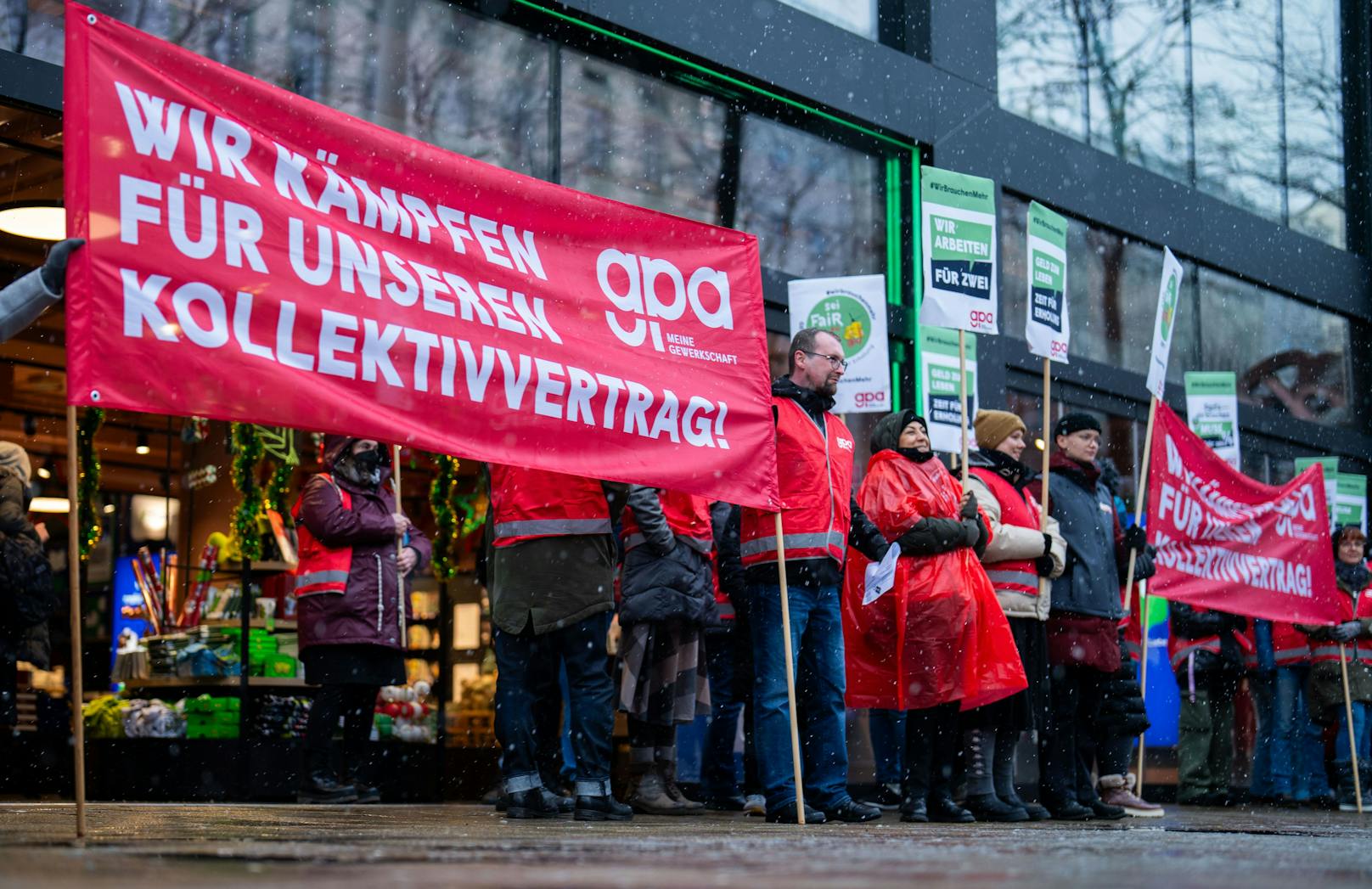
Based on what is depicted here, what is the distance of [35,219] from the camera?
1012 centimetres

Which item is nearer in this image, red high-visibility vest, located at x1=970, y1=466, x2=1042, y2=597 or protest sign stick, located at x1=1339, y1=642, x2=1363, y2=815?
red high-visibility vest, located at x1=970, y1=466, x2=1042, y2=597

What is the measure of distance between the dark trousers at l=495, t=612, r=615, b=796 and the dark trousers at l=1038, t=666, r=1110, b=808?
2.34m

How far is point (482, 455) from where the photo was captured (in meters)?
5.67

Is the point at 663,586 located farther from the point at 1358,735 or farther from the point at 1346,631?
the point at 1358,735

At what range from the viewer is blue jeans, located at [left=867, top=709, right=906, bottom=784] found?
9.77m

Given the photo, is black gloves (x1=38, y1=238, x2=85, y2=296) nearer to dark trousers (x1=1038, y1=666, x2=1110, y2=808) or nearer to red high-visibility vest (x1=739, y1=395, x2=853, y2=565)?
red high-visibility vest (x1=739, y1=395, x2=853, y2=565)

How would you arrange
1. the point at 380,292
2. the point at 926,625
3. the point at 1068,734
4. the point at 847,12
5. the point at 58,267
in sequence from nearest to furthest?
the point at 58,267, the point at 380,292, the point at 926,625, the point at 1068,734, the point at 847,12

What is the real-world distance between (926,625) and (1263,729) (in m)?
5.60

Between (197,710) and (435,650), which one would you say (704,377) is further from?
(435,650)

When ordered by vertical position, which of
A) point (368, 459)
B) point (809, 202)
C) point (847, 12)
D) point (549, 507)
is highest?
point (847, 12)

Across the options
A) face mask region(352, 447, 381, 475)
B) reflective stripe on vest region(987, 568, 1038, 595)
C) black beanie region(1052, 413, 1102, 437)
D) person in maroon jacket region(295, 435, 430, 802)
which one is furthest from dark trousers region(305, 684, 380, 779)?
black beanie region(1052, 413, 1102, 437)

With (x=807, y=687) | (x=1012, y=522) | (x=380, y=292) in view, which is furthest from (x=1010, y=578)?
(x=380, y=292)

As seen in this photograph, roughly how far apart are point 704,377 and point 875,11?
6.84 m

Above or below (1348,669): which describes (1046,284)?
above
